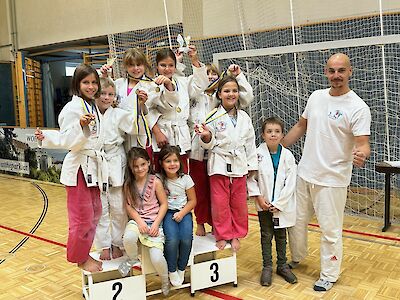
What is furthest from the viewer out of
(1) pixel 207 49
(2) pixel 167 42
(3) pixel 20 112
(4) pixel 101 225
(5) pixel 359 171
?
(3) pixel 20 112

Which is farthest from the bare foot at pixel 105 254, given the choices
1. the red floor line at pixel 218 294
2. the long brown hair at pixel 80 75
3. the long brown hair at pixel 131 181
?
the long brown hair at pixel 80 75

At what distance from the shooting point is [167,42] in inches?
279

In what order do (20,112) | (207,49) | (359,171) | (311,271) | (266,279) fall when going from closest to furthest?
(266,279) < (311,271) < (359,171) < (207,49) < (20,112)

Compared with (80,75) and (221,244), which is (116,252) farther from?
(80,75)

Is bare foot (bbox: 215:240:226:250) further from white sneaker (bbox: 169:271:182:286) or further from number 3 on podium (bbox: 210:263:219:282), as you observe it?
white sneaker (bbox: 169:271:182:286)

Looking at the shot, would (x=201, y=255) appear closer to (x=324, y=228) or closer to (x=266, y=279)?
(x=266, y=279)

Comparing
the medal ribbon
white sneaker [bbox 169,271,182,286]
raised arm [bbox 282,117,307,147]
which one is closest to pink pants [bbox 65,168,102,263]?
the medal ribbon

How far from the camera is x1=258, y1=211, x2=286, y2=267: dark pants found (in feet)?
10.8

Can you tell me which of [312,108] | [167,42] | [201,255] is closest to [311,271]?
[201,255]

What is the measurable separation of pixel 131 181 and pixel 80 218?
1.41 ft

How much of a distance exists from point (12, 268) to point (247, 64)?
359cm

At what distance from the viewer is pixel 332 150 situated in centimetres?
304

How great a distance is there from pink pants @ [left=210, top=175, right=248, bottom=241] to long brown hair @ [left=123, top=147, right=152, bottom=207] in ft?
1.91

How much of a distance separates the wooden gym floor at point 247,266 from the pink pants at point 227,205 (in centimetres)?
42
